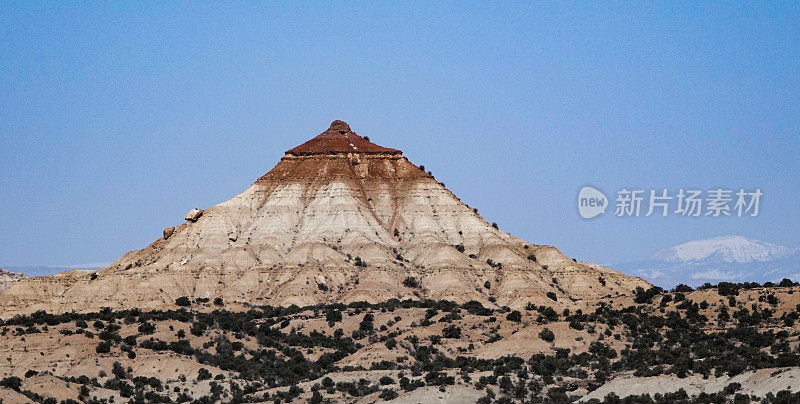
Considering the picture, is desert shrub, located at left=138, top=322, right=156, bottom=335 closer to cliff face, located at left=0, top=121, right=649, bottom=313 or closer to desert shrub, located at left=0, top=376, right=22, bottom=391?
desert shrub, located at left=0, top=376, right=22, bottom=391

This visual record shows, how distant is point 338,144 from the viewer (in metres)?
182

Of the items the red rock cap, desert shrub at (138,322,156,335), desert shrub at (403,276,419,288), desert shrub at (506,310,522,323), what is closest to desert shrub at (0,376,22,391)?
desert shrub at (138,322,156,335)

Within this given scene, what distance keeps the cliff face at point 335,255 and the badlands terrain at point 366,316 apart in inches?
12.2

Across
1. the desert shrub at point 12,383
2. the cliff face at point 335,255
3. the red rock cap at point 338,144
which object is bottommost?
the desert shrub at point 12,383

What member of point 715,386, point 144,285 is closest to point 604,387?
point 715,386

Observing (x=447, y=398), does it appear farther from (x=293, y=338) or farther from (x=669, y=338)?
(x=293, y=338)

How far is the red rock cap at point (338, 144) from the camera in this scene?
180125 mm

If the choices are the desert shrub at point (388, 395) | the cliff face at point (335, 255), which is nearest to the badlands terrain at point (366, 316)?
the desert shrub at point (388, 395)

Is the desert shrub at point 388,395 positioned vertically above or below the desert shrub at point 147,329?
below

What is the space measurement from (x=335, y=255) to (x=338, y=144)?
35.8m

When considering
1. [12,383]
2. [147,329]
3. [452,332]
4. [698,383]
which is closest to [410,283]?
[452,332]

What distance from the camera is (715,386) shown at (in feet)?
253

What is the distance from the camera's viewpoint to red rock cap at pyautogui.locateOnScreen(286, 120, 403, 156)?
180125mm

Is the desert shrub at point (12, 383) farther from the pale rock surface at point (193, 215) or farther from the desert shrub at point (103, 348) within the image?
the pale rock surface at point (193, 215)
